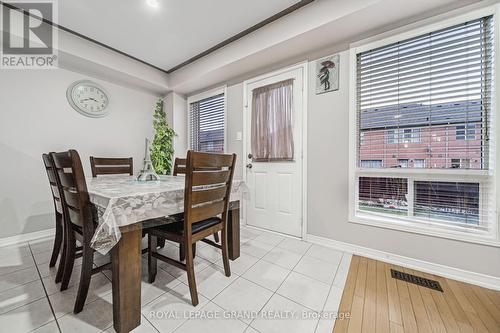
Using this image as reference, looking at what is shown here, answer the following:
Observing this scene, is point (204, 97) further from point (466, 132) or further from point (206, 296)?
point (466, 132)

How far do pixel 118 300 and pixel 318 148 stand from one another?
7.15 ft

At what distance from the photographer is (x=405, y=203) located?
1865 mm

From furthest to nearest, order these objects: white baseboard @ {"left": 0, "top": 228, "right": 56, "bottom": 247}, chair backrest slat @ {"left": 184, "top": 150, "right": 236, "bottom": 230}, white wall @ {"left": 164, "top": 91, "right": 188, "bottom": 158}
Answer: white wall @ {"left": 164, "top": 91, "right": 188, "bottom": 158} → white baseboard @ {"left": 0, "top": 228, "right": 56, "bottom": 247} → chair backrest slat @ {"left": 184, "top": 150, "right": 236, "bottom": 230}

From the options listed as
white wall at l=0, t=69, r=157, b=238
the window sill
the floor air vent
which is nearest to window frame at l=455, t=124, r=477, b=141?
the window sill

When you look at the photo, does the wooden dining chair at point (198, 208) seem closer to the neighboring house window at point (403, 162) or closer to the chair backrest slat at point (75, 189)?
the chair backrest slat at point (75, 189)

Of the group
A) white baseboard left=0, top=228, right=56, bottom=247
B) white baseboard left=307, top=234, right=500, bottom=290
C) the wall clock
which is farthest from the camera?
the wall clock

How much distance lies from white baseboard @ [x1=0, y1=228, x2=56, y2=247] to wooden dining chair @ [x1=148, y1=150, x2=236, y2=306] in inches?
80.3

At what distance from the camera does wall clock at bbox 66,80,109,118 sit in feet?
8.76

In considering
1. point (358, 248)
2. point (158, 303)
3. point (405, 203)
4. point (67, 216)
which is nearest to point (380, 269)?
point (358, 248)

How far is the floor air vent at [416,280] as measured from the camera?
1502 mm

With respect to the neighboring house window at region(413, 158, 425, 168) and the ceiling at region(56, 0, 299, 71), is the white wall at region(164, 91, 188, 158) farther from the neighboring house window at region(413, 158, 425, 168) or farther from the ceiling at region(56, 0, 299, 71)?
the neighboring house window at region(413, 158, 425, 168)

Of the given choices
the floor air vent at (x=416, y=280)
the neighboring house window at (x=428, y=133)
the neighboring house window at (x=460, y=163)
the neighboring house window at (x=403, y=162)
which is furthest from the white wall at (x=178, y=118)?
the neighboring house window at (x=460, y=163)

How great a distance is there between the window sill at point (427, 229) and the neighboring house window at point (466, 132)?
770 mm

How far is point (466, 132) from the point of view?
1.57m
